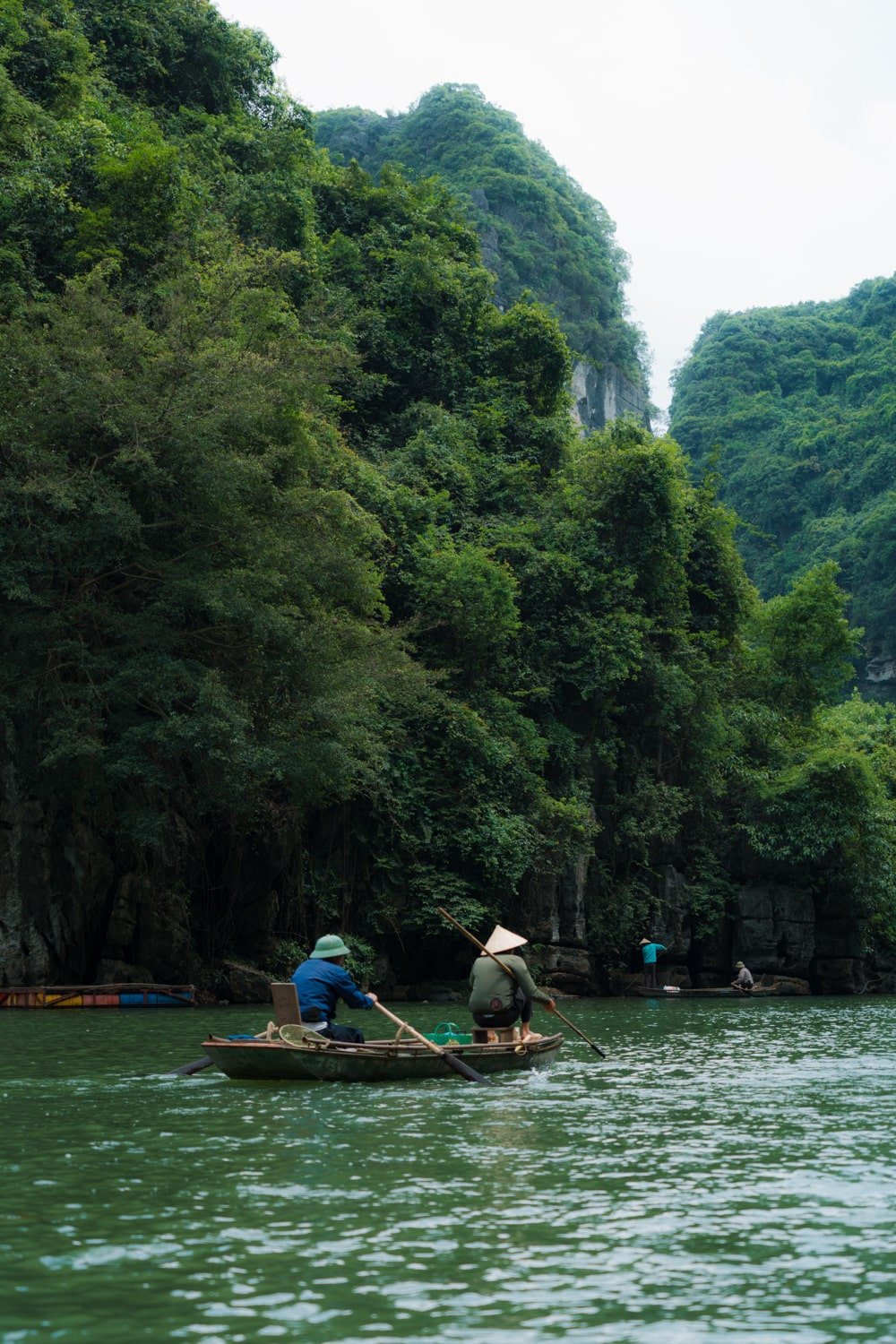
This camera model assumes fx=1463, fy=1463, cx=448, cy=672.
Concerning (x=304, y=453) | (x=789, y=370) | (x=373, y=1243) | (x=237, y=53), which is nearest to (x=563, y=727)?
(x=304, y=453)

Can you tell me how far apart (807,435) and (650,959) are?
43.2 metres

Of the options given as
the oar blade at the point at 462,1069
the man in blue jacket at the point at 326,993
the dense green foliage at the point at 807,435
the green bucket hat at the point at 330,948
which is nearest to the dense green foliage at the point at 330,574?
the green bucket hat at the point at 330,948

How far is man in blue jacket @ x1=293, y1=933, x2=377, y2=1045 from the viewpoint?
12.4 metres

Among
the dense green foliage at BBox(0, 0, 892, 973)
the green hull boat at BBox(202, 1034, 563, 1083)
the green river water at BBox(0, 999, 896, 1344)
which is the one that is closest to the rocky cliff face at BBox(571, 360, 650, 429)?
the dense green foliage at BBox(0, 0, 892, 973)

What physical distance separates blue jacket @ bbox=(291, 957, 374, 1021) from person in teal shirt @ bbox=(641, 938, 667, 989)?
65.9 feet

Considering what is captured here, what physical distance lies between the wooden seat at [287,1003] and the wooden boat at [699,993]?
1992cm

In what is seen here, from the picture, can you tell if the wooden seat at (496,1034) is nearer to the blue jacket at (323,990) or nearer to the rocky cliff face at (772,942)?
the blue jacket at (323,990)

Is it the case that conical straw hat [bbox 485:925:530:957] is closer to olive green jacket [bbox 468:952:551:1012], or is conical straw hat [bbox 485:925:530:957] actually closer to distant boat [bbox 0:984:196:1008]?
olive green jacket [bbox 468:952:551:1012]

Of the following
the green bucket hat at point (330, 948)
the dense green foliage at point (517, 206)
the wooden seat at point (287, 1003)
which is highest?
the dense green foliage at point (517, 206)

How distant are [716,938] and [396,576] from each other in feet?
40.9

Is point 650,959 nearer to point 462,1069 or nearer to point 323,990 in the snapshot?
point 462,1069

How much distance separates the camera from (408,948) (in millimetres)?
28359

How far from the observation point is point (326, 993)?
12.5 m

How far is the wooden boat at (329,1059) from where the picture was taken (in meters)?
11.5
